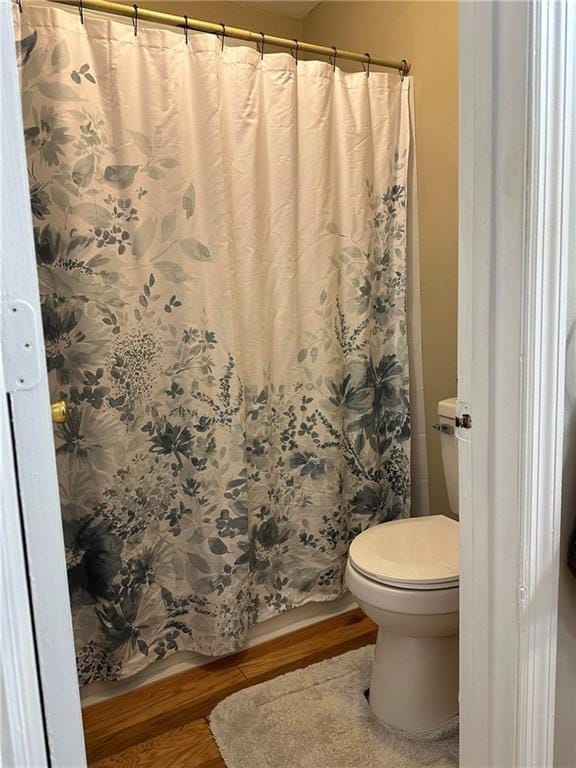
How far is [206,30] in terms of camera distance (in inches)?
61.8

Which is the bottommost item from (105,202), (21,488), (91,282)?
(21,488)

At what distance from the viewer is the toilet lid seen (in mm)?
1417

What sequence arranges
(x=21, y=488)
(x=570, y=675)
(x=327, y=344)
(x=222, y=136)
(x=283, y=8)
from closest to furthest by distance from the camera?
(x=21, y=488) < (x=570, y=675) < (x=222, y=136) < (x=327, y=344) < (x=283, y=8)

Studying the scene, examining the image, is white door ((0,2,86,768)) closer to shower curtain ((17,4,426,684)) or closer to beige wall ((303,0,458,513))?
shower curtain ((17,4,426,684))

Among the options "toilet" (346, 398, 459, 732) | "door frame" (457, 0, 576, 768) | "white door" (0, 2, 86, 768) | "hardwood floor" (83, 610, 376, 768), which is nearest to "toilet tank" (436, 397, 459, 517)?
"toilet" (346, 398, 459, 732)

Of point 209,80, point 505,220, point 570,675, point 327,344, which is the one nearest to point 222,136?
point 209,80

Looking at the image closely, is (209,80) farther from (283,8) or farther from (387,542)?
(387,542)

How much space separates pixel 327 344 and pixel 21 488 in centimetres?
140

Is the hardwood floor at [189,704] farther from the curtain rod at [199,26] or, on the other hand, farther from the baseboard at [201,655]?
the curtain rod at [199,26]

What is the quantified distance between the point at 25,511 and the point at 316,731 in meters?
1.27

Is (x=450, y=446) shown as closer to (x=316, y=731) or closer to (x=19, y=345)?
(x=316, y=731)

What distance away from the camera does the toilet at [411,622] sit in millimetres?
1405

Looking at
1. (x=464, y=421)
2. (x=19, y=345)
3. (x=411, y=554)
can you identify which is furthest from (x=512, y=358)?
(x=411, y=554)

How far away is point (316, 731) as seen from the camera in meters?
1.50
